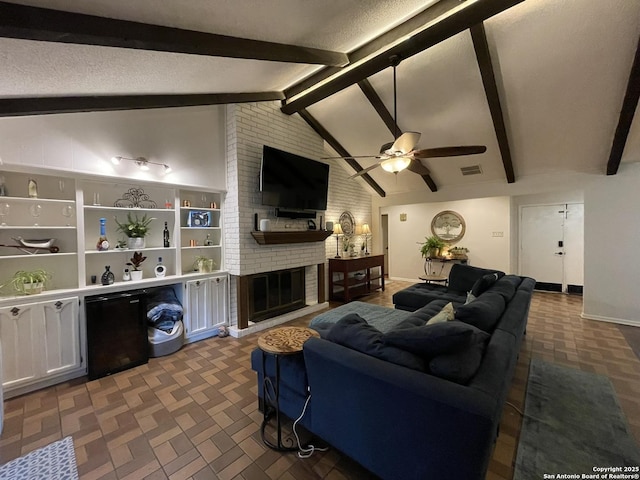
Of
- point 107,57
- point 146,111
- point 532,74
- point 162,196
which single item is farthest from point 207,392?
point 532,74

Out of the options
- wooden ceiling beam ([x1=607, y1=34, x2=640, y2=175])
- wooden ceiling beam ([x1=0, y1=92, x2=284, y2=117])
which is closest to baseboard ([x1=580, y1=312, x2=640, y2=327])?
wooden ceiling beam ([x1=607, y1=34, x2=640, y2=175])

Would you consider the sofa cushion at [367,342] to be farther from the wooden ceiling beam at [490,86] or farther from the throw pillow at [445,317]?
the wooden ceiling beam at [490,86]

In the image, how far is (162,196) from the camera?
3.42 m

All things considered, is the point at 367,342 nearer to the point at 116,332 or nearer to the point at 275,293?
the point at 116,332

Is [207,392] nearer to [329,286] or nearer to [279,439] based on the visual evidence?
[279,439]

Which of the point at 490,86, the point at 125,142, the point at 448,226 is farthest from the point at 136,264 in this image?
the point at 448,226

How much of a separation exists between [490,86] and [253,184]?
329 cm

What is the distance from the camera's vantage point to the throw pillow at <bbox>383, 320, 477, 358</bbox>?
1.31 meters

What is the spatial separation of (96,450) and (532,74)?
5.39m

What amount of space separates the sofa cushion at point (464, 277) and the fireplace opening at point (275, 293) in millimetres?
2519

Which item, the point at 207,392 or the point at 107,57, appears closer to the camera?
the point at 107,57

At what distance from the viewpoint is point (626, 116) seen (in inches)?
129

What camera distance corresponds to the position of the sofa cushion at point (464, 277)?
158 inches

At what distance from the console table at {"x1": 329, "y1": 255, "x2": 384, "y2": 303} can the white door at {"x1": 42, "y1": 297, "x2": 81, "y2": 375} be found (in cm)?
395
